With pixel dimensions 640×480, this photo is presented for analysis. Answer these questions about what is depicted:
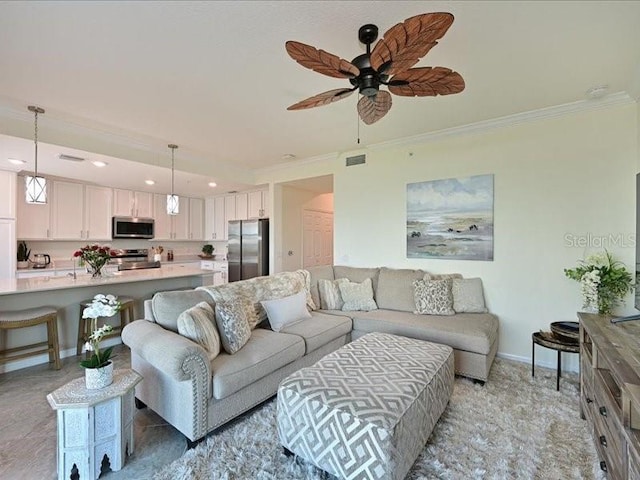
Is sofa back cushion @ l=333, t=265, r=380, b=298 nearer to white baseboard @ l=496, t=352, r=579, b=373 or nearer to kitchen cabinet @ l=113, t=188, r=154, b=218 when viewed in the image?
white baseboard @ l=496, t=352, r=579, b=373

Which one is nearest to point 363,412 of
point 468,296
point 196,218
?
point 468,296

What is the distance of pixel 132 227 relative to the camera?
19.7 ft

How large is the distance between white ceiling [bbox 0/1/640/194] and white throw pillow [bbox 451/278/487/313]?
1.85 metres

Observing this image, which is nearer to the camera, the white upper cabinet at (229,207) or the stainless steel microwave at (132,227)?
the stainless steel microwave at (132,227)

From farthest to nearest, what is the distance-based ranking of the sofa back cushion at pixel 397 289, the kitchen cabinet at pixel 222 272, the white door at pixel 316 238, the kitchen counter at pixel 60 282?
the kitchen cabinet at pixel 222 272
the white door at pixel 316 238
the sofa back cushion at pixel 397 289
the kitchen counter at pixel 60 282

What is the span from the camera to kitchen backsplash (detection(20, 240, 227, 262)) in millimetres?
5375

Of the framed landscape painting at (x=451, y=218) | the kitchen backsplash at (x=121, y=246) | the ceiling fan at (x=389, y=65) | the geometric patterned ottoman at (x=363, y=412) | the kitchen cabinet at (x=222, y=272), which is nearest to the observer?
the ceiling fan at (x=389, y=65)

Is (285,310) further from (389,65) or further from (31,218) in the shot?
(31,218)

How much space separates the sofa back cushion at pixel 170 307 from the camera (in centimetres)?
233

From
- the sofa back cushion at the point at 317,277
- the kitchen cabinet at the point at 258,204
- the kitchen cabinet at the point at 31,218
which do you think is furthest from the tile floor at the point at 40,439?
the kitchen cabinet at the point at 258,204

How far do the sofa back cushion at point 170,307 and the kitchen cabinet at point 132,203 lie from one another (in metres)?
4.49

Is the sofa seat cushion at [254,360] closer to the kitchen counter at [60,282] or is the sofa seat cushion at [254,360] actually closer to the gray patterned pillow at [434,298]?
the gray patterned pillow at [434,298]

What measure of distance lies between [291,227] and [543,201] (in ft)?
12.6

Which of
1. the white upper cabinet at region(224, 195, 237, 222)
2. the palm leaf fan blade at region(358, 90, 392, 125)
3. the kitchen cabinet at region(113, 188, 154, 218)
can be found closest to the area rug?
the palm leaf fan blade at region(358, 90, 392, 125)
